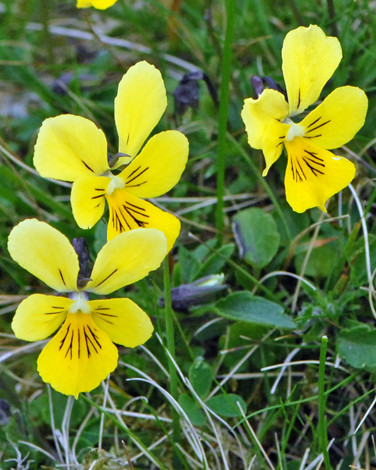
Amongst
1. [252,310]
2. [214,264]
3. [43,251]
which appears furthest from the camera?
[214,264]

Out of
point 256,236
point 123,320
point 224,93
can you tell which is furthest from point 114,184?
point 256,236

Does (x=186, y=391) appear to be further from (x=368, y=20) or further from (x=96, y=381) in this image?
(x=368, y=20)

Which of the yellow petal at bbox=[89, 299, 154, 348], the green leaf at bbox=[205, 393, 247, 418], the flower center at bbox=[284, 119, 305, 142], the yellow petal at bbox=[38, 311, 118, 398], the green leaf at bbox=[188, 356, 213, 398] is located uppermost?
the flower center at bbox=[284, 119, 305, 142]

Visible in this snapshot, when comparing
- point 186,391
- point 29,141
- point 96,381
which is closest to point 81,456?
point 186,391

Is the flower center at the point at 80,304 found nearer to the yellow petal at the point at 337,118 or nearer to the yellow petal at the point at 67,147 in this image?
the yellow petal at the point at 67,147

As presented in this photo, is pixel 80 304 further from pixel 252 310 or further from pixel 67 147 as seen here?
pixel 252 310

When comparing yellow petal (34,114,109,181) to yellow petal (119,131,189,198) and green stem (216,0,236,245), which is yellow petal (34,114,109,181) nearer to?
yellow petal (119,131,189,198)

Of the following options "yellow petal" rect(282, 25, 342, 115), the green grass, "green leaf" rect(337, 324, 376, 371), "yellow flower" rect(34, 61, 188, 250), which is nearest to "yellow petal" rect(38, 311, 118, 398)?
the green grass
